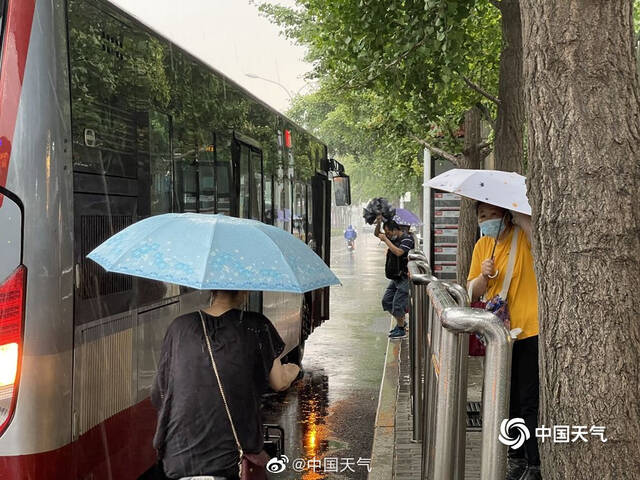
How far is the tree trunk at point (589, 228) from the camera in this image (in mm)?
3137

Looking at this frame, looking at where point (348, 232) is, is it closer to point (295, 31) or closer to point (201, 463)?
point (295, 31)

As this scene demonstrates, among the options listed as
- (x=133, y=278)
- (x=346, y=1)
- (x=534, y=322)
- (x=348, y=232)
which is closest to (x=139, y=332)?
(x=133, y=278)

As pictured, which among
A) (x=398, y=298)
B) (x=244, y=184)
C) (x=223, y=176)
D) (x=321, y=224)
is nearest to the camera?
(x=223, y=176)

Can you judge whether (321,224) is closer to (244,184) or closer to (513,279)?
(244,184)

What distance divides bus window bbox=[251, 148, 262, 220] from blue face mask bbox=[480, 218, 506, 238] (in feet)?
10.6

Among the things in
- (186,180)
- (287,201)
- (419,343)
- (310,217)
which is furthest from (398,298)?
(186,180)

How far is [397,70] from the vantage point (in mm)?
9695

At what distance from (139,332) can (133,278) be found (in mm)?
332

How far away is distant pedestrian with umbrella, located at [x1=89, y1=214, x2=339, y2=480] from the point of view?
3352 mm

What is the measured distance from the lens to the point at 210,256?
3410mm

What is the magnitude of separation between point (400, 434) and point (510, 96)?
402 centimetres

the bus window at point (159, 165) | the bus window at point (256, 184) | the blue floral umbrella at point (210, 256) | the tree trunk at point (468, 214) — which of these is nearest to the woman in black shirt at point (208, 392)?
the blue floral umbrella at point (210, 256)

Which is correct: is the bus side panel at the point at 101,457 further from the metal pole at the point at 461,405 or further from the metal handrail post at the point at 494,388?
the metal handrail post at the point at 494,388

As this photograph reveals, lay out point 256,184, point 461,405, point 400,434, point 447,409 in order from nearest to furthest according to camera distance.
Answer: point 447,409 < point 461,405 < point 400,434 < point 256,184
